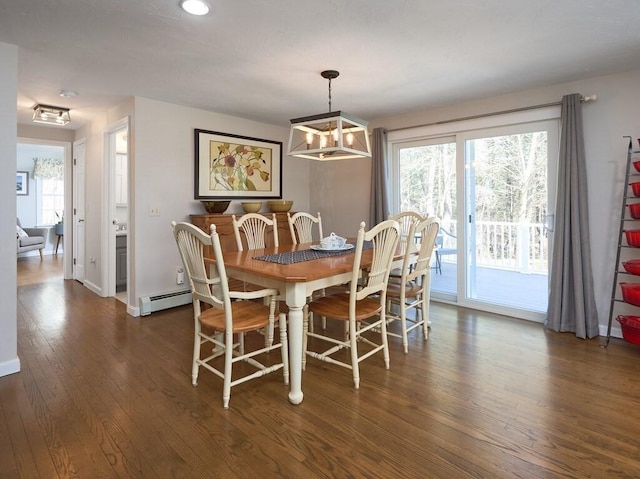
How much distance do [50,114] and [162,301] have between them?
2.44 m

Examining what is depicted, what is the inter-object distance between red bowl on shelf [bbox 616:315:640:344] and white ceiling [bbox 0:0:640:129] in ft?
6.60

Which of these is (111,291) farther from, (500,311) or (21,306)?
(500,311)

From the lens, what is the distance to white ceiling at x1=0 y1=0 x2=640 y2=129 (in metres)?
2.09

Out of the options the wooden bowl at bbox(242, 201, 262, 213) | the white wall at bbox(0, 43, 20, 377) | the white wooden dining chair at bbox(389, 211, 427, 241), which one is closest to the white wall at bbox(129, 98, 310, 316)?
the wooden bowl at bbox(242, 201, 262, 213)

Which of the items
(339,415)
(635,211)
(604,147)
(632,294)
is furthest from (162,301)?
(604,147)

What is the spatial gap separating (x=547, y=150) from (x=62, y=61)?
169 inches

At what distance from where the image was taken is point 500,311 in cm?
386

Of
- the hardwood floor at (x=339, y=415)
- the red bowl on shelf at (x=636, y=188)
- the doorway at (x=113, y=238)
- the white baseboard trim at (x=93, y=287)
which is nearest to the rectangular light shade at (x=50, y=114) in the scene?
the doorway at (x=113, y=238)

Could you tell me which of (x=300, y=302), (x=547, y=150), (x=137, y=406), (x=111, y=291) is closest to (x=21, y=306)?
(x=111, y=291)

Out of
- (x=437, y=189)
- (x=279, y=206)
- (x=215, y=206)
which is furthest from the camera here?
(x=279, y=206)

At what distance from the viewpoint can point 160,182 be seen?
13.0 feet

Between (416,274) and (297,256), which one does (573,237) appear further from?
(297,256)

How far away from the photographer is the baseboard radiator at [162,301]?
383 centimetres

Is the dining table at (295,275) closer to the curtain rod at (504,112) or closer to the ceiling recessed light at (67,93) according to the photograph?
the curtain rod at (504,112)
